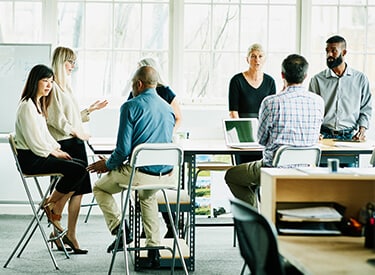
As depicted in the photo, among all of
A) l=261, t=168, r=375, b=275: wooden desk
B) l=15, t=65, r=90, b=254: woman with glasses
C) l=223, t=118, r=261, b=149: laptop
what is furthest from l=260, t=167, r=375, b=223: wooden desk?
l=15, t=65, r=90, b=254: woman with glasses

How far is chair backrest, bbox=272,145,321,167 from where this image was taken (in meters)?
4.68

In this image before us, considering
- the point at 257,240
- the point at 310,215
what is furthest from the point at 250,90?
the point at 257,240

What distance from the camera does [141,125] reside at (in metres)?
4.84

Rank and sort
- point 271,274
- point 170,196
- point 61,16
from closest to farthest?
point 271,274
point 170,196
point 61,16

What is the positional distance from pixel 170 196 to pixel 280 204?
7.62 ft

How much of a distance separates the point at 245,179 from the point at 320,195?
2.10 meters

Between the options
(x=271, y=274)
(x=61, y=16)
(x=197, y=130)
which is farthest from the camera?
(x=61, y=16)

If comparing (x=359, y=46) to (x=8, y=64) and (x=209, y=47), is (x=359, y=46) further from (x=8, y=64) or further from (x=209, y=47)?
(x=8, y=64)

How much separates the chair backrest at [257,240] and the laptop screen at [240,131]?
10.4ft

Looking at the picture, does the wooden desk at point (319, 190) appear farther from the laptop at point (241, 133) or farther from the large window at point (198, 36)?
the large window at point (198, 36)

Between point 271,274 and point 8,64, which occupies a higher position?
point 8,64

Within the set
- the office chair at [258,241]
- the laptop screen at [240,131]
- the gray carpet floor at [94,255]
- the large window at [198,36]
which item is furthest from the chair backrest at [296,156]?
the large window at [198,36]

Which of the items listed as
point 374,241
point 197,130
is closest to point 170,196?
point 197,130

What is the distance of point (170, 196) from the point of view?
5.39m
